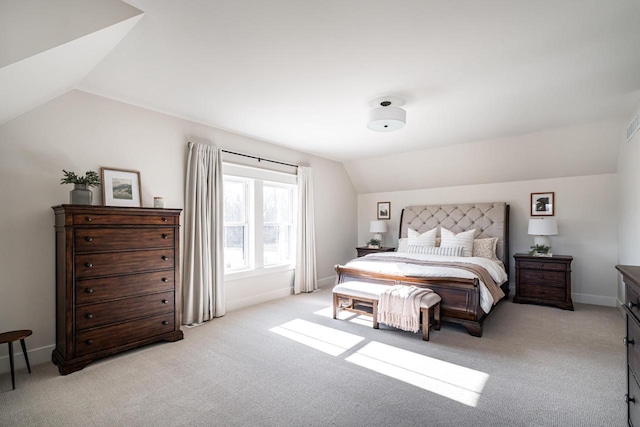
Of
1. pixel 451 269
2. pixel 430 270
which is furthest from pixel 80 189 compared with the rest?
pixel 451 269

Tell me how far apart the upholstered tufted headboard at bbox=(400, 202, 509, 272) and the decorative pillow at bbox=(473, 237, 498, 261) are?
0.18 m

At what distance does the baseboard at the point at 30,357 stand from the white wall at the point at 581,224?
6448mm

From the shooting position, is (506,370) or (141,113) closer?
(506,370)

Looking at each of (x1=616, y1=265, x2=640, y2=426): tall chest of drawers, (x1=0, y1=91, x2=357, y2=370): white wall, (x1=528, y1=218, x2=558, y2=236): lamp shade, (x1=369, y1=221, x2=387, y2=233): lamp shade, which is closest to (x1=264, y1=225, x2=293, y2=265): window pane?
(x1=0, y1=91, x2=357, y2=370): white wall

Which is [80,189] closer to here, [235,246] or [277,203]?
[235,246]

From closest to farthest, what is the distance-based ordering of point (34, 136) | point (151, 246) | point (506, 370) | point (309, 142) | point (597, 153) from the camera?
point (506, 370)
point (34, 136)
point (151, 246)
point (597, 153)
point (309, 142)

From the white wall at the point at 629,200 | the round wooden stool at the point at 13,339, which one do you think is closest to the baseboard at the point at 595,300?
the white wall at the point at 629,200

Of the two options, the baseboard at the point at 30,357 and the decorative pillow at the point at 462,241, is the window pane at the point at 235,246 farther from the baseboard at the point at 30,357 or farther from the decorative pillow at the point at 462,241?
the decorative pillow at the point at 462,241

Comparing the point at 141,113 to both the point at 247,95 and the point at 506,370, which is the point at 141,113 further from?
the point at 506,370

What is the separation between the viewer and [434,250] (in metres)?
5.35

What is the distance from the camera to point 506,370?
268cm

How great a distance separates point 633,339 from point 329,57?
271 cm

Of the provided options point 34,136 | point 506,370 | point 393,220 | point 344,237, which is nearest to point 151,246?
point 34,136

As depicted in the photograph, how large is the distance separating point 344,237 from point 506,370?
14.6ft
